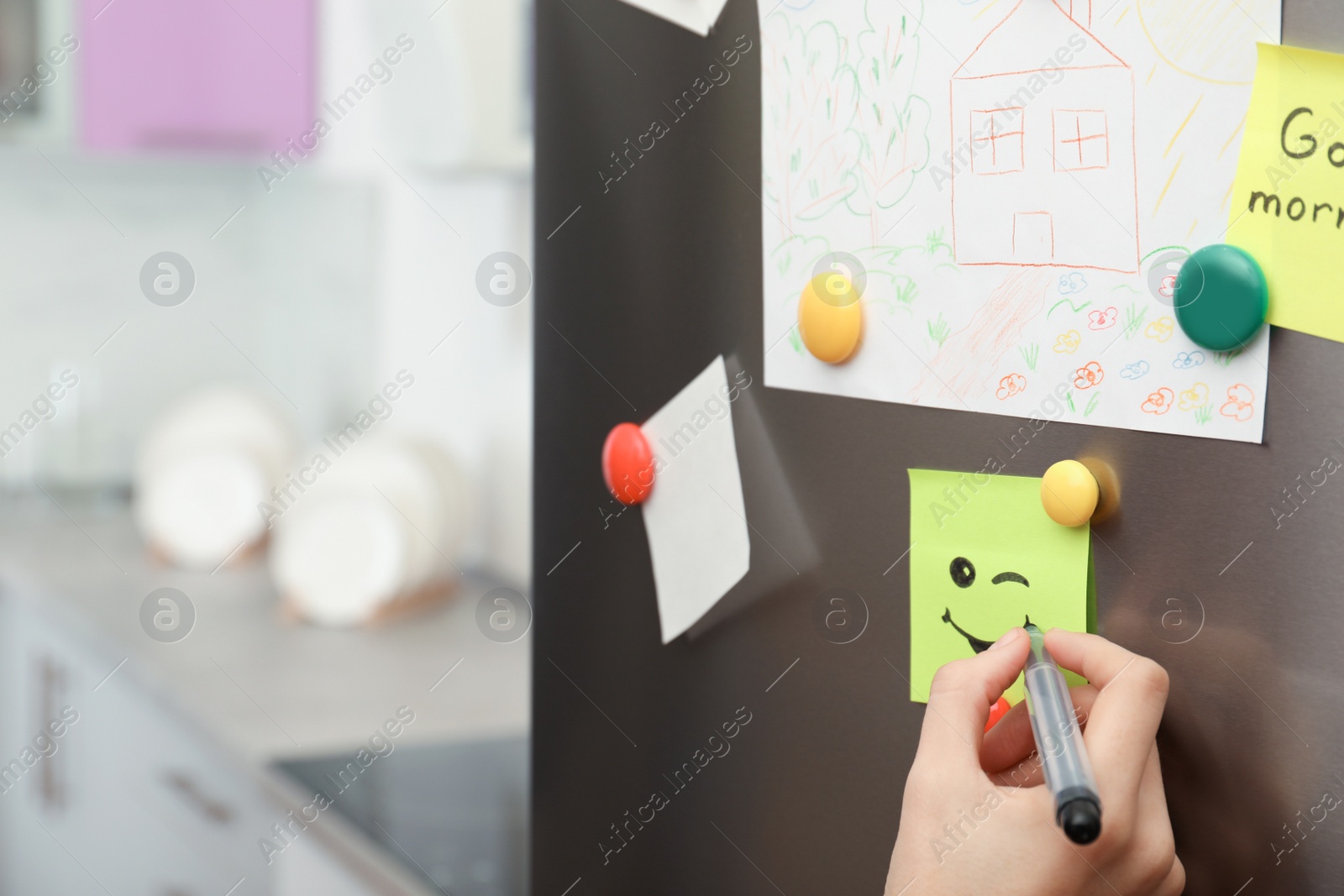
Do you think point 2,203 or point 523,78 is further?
point 2,203

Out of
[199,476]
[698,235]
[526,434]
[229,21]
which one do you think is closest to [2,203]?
[229,21]

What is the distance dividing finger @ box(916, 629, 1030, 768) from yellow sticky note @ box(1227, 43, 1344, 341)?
0.53 ft

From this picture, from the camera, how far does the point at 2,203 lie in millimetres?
2811

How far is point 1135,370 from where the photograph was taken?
45 centimetres

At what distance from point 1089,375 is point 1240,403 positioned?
61 millimetres

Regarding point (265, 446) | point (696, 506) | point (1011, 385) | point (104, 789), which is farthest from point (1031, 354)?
point (265, 446)

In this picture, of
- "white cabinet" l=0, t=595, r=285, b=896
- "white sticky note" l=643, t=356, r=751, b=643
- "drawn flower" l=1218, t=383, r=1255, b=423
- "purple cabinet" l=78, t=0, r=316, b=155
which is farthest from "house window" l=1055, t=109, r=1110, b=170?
"purple cabinet" l=78, t=0, r=316, b=155

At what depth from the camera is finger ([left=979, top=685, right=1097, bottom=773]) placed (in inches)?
19.6

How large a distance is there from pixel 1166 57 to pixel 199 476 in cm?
230

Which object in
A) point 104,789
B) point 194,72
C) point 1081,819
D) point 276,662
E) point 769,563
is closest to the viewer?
Answer: point 1081,819

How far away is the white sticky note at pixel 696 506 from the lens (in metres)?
0.64

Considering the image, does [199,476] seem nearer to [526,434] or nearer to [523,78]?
[526,434]

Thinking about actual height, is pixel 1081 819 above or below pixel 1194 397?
below

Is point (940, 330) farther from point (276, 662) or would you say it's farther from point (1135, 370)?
point (276, 662)
